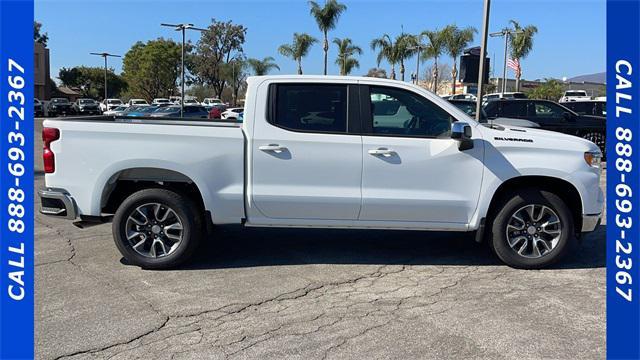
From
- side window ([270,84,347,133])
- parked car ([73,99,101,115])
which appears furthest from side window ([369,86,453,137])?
parked car ([73,99,101,115])

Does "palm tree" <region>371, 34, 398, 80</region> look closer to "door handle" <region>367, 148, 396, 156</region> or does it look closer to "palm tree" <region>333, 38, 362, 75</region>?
"palm tree" <region>333, 38, 362, 75</region>

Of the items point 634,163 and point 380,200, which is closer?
point 634,163

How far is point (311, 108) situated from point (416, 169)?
1.18 meters

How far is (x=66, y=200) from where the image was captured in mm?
5168

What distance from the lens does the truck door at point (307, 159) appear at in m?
5.12

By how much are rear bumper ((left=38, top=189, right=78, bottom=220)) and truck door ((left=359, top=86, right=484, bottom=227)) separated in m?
2.81

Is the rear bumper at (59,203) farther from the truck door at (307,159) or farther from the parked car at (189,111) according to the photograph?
the parked car at (189,111)

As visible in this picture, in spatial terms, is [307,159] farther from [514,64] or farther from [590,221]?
[514,64]

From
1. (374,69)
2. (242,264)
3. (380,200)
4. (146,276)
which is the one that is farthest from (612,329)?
(374,69)

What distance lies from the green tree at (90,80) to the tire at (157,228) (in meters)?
86.5

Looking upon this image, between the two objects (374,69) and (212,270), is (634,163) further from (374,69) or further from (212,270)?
(374,69)

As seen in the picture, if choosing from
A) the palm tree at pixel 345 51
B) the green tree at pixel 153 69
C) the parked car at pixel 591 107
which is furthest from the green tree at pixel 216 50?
the parked car at pixel 591 107

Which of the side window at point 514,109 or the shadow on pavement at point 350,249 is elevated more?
the side window at point 514,109

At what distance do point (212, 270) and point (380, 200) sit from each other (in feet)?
5.88
